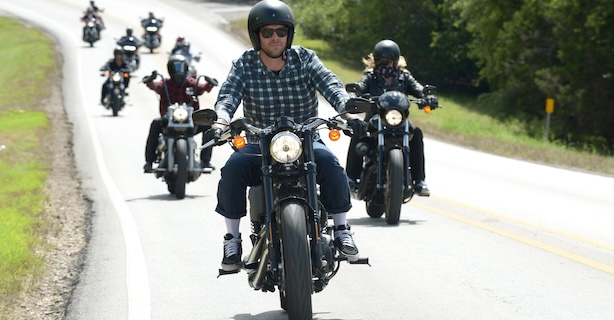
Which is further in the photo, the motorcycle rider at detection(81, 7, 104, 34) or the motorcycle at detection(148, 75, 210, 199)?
the motorcycle rider at detection(81, 7, 104, 34)

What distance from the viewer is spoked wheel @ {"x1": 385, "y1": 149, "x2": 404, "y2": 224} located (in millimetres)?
12125

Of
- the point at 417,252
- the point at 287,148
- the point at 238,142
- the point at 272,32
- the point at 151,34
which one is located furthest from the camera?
the point at 151,34

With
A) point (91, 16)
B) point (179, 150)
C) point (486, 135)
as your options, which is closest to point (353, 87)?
point (179, 150)

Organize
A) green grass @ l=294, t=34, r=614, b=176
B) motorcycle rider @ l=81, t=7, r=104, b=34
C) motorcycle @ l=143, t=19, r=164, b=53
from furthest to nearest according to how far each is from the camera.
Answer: motorcycle rider @ l=81, t=7, r=104, b=34 → motorcycle @ l=143, t=19, r=164, b=53 → green grass @ l=294, t=34, r=614, b=176

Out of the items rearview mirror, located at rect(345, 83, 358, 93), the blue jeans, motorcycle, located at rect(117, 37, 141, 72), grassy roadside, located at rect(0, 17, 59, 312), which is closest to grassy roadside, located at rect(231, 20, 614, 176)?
rearview mirror, located at rect(345, 83, 358, 93)

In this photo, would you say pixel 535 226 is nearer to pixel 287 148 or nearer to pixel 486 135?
pixel 287 148

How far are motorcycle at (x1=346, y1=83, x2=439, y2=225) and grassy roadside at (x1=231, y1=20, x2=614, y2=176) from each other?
25.5ft

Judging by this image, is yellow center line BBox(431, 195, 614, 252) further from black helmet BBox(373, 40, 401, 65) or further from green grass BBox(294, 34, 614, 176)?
green grass BBox(294, 34, 614, 176)

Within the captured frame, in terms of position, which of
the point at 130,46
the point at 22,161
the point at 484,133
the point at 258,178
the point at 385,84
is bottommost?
the point at 484,133

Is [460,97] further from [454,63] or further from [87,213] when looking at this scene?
[87,213]

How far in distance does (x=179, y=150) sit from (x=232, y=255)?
8.18 meters

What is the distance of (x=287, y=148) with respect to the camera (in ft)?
22.6

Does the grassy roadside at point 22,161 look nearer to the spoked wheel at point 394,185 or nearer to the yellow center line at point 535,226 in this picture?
the spoked wheel at point 394,185

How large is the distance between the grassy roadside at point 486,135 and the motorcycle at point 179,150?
751cm
